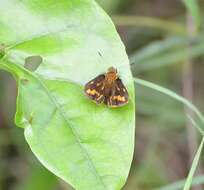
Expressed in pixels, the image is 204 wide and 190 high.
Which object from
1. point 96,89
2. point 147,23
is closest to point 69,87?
point 96,89

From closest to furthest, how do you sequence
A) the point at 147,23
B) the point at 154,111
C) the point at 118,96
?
1. the point at 118,96
2. the point at 147,23
3. the point at 154,111

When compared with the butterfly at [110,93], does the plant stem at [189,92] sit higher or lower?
lower

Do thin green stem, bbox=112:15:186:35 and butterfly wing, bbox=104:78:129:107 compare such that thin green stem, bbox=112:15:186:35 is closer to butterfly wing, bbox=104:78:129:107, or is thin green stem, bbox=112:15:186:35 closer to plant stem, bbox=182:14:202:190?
plant stem, bbox=182:14:202:190

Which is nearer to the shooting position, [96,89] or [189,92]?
[96,89]

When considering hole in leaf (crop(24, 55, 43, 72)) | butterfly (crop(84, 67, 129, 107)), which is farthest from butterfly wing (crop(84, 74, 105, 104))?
hole in leaf (crop(24, 55, 43, 72))

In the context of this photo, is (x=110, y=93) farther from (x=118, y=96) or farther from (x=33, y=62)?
(x=33, y=62)

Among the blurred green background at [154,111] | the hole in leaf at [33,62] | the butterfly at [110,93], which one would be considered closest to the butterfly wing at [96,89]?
the butterfly at [110,93]

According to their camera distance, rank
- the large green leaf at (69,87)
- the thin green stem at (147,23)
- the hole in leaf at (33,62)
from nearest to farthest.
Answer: the large green leaf at (69,87) → the hole in leaf at (33,62) → the thin green stem at (147,23)

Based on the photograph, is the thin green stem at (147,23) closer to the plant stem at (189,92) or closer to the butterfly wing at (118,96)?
the plant stem at (189,92)
